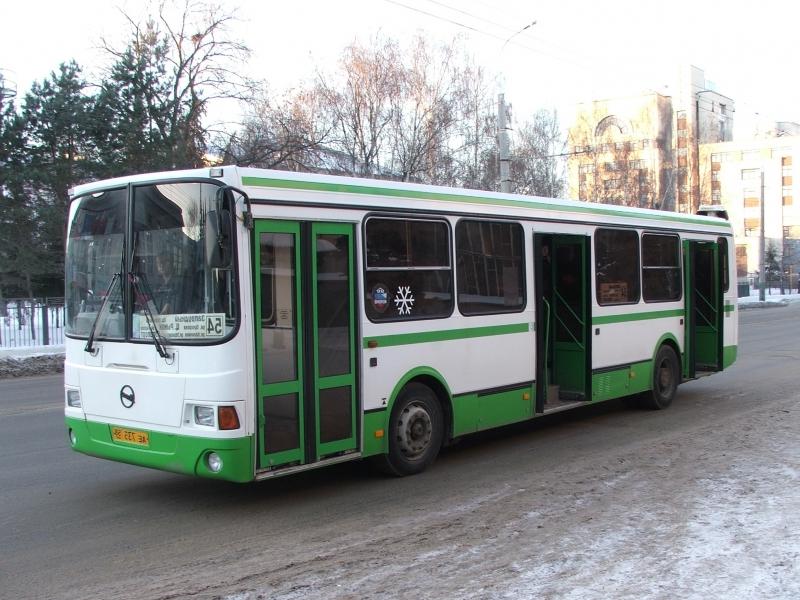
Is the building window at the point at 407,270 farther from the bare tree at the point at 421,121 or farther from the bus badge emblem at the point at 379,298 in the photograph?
the bare tree at the point at 421,121

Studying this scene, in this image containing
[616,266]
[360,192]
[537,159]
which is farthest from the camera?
[537,159]

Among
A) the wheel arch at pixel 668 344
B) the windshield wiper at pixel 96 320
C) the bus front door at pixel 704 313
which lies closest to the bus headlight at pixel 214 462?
the windshield wiper at pixel 96 320

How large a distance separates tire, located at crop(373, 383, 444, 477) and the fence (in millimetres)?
17377

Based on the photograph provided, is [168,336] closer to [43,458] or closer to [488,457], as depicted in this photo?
[43,458]

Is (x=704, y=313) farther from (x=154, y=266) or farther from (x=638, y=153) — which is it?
(x=638, y=153)

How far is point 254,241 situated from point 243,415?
53.4 inches

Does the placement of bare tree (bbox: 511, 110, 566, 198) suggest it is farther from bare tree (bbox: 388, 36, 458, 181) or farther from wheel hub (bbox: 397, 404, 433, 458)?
wheel hub (bbox: 397, 404, 433, 458)

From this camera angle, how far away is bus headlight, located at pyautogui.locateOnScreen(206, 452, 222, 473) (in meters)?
5.89

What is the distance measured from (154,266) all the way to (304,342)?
136 cm

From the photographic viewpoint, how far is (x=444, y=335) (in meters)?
7.68

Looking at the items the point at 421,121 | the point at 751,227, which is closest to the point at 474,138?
the point at 421,121

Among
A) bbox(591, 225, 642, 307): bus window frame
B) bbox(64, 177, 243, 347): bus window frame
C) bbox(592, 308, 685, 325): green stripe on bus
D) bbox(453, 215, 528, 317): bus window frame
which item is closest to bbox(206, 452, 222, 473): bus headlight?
bbox(64, 177, 243, 347): bus window frame

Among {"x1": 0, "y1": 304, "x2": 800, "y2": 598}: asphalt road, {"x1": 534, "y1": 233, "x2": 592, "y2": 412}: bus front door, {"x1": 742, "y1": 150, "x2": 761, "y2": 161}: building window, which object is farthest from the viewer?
{"x1": 742, "y1": 150, "x2": 761, "y2": 161}: building window

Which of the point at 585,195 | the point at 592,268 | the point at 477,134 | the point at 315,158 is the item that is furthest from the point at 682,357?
the point at 585,195
